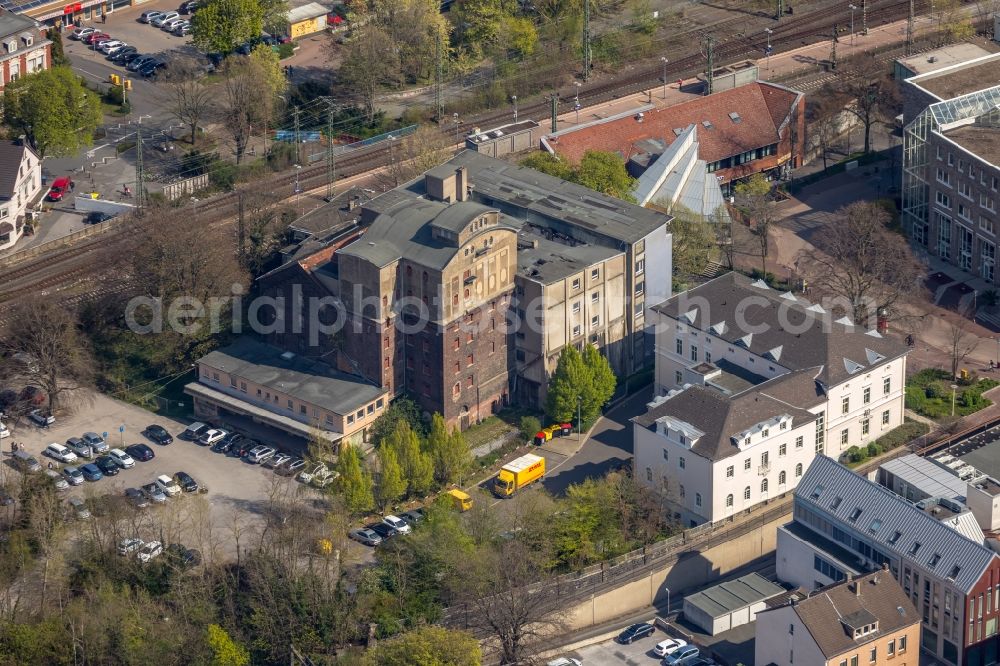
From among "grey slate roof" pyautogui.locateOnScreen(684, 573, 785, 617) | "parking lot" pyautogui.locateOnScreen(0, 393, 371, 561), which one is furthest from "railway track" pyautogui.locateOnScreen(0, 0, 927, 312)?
"grey slate roof" pyautogui.locateOnScreen(684, 573, 785, 617)

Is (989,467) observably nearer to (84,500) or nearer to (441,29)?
(84,500)

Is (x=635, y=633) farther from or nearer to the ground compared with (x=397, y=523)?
nearer to the ground

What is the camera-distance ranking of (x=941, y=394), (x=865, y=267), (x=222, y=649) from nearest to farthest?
(x=222, y=649) < (x=941, y=394) < (x=865, y=267)

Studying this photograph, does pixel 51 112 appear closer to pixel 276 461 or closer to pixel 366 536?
pixel 276 461

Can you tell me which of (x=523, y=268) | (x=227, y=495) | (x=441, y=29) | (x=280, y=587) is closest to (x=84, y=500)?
(x=227, y=495)

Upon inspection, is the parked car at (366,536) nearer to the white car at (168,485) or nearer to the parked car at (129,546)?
the white car at (168,485)

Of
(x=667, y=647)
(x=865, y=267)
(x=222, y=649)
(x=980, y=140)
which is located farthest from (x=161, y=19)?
(x=667, y=647)

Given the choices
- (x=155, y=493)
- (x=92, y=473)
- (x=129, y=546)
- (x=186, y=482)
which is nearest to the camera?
(x=129, y=546)
